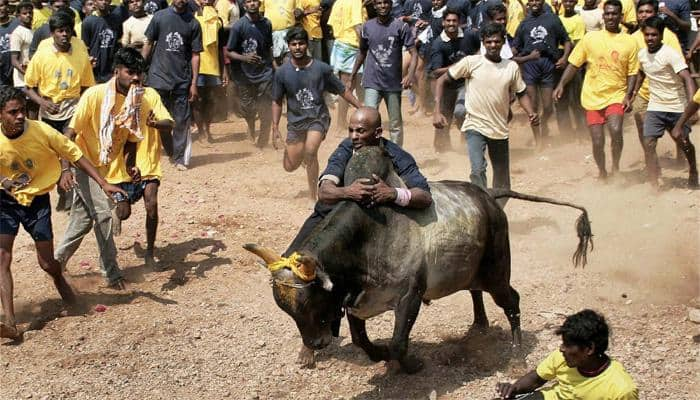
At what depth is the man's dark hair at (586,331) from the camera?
17.7ft

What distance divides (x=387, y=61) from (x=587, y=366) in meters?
8.50

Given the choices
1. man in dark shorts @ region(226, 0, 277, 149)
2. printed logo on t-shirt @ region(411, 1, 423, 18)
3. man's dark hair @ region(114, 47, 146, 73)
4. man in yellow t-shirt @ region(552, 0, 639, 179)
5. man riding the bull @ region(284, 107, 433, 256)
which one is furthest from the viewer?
printed logo on t-shirt @ region(411, 1, 423, 18)

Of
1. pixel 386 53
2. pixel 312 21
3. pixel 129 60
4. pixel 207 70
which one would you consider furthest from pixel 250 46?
pixel 129 60

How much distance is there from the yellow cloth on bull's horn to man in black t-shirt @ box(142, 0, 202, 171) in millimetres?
8238

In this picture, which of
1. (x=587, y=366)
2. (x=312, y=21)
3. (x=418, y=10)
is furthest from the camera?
(x=312, y=21)

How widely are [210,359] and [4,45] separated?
870cm

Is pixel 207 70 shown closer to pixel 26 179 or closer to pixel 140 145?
pixel 140 145

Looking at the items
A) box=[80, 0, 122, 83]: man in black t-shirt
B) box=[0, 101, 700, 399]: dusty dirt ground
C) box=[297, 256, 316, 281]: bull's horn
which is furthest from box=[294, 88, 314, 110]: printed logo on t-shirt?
box=[297, 256, 316, 281]: bull's horn

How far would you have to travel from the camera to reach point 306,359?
7758 mm

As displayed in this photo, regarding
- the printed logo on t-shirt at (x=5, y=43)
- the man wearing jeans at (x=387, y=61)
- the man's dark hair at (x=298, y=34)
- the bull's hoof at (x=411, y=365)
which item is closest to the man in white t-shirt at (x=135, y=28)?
the printed logo on t-shirt at (x=5, y=43)

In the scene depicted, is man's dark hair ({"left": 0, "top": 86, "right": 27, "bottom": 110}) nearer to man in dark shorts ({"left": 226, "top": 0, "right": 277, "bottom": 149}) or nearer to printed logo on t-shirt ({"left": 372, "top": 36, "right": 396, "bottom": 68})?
printed logo on t-shirt ({"left": 372, "top": 36, "right": 396, "bottom": 68})

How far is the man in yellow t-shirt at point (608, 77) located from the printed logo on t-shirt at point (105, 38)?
6660 millimetres

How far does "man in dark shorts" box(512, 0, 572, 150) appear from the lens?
14398 mm

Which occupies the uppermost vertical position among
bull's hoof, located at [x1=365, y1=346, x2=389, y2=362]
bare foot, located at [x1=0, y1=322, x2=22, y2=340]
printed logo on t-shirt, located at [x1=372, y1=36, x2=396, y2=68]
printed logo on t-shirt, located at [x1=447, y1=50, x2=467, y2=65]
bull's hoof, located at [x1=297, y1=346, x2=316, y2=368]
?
printed logo on t-shirt, located at [x1=372, y1=36, x2=396, y2=68]
